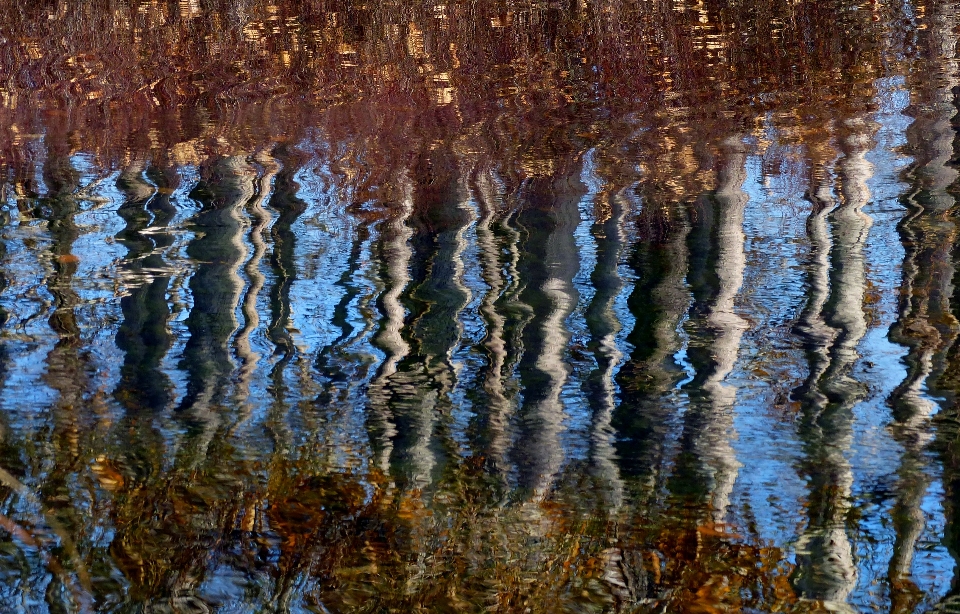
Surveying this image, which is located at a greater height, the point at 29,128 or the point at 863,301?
the point at 29,128

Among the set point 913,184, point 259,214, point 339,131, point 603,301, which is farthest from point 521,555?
point 339,131

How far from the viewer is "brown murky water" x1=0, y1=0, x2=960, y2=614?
1.89 m

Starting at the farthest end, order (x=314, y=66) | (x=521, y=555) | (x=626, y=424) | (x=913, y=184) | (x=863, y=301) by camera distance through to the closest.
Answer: (x=314, y=66)
(x=913, y=184)
(x=863, y=301)
(x=626, y=424)
(x=521, y=555)

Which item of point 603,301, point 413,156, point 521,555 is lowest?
point 521,555

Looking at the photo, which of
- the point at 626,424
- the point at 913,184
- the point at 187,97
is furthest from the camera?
the point at 187,97

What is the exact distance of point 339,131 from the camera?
434 centimetres

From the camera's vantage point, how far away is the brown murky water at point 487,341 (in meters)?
1.89

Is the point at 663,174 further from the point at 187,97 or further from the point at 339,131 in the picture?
the point at 187,97

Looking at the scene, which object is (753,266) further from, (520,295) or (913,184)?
(913,184)

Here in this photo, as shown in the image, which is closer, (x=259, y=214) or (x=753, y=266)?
(x=753, y=266)

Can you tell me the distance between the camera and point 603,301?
9.32 ft

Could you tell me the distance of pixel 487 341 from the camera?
2670 millimetres

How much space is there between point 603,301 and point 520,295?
216 mm

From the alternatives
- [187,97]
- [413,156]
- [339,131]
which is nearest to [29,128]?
[187,97]
